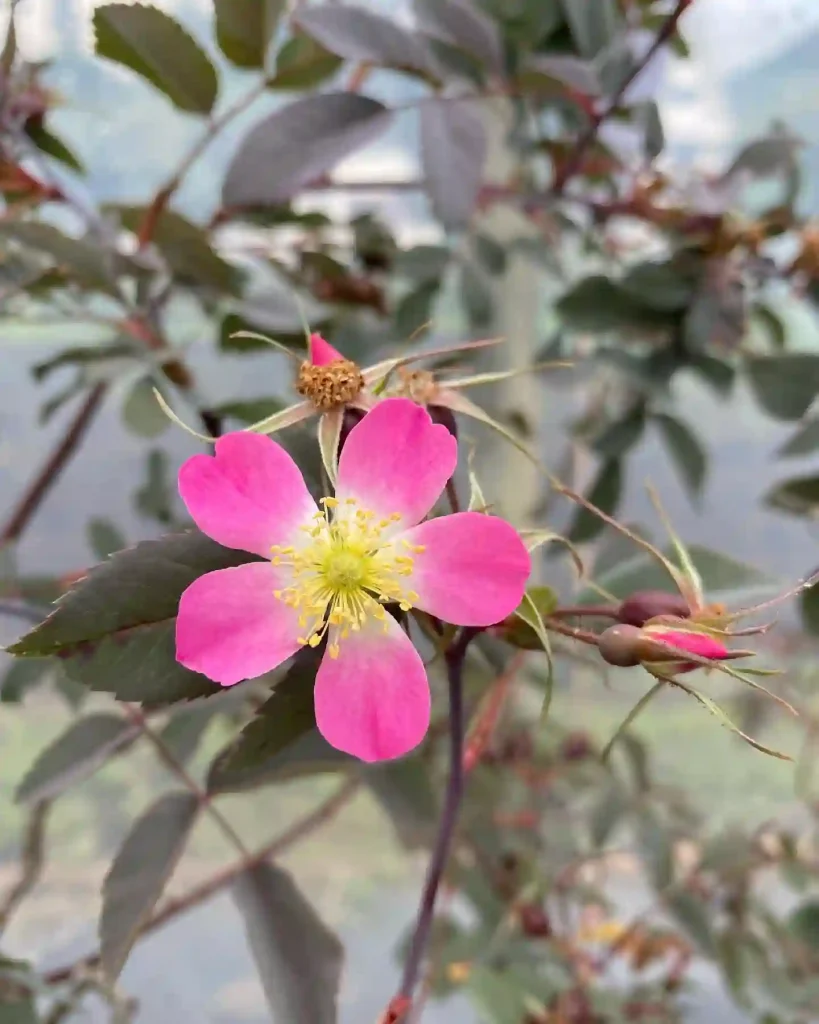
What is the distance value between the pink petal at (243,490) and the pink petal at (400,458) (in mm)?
15

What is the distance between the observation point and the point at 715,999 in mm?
792

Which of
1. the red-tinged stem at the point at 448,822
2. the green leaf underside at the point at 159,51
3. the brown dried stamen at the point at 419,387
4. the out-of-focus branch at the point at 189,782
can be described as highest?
the green leaf underside at the point at 159,51

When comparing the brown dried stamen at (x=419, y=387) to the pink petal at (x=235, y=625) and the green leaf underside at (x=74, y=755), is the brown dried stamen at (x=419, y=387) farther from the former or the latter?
the green leaf underside at (x=74, y=755)

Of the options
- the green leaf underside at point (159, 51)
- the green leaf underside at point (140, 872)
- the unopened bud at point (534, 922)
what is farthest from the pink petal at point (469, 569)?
the unopened bud at point (534, 922)

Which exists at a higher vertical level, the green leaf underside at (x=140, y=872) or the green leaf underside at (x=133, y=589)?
the green leaf underside at (x=133, y=589)

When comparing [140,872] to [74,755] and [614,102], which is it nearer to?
[74,755]

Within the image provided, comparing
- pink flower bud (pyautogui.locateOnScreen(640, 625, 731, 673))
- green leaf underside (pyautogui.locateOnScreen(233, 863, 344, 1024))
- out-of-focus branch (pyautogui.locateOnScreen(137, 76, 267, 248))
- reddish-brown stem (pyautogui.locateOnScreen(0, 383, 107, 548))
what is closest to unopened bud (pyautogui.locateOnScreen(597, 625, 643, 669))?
pink flower bud (pyautogui.locateOnScreen(640, 625, 731, 673))

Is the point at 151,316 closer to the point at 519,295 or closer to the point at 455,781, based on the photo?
the point at 455,781

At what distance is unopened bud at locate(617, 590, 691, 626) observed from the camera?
210 millimetres

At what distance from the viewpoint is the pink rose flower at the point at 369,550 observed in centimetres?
20

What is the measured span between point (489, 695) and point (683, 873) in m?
0.37

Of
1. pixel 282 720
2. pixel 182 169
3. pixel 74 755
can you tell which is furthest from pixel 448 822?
pixel 182 169

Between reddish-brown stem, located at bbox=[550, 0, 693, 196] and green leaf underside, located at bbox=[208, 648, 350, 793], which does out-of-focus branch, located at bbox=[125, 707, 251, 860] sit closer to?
green leaf underside, located at bbox=[208, 648, 350, 793]

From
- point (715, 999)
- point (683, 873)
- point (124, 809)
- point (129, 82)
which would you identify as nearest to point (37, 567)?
point (124, 809)
